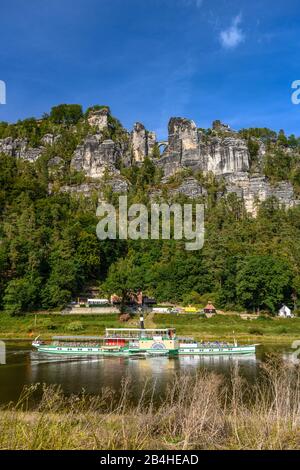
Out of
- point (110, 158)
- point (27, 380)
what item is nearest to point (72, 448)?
point (27, 380)

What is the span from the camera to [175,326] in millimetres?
48188

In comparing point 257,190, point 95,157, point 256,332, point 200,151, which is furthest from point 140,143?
→ point 256,332

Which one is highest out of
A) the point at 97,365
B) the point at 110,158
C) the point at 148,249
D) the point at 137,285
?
the point at 110,158

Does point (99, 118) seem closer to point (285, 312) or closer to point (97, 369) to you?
point (285, 312)

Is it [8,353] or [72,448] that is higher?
[72,448]

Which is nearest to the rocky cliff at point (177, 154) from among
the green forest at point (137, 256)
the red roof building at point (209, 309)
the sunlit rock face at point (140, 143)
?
the sunlit rock face at point (140, 143)

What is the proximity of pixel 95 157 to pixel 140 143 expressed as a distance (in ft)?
53.4

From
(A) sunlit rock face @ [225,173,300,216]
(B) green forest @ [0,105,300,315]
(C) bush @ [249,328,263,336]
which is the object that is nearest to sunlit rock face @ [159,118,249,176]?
(A) sunlit rock face @ [225,173,300,216]

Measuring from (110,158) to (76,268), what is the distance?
49.2m

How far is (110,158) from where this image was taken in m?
101

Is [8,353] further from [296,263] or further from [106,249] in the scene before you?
[296,263]

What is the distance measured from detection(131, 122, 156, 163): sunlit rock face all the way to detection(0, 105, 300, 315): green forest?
75.3 ft

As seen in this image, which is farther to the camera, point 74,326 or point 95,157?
point 95,157

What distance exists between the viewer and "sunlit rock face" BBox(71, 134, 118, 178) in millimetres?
100125
